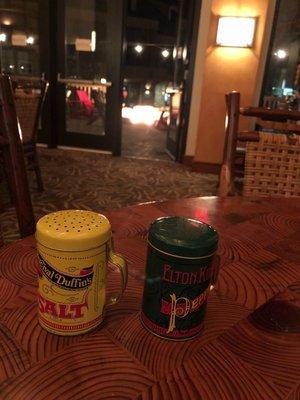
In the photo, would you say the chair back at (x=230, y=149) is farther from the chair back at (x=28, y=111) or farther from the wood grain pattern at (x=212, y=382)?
the chair back at (x=28, y=111)

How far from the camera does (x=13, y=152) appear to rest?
83 centimetres

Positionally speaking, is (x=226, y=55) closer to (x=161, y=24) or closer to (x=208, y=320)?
(x=208, y=320)

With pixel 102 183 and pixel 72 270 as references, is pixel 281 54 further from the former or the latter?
pixel 72 270

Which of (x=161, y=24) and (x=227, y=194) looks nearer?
(x=227, y=194)

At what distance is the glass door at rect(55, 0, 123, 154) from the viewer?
414 cm

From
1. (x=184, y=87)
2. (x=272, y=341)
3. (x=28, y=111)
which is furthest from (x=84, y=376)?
(x=184, y=87)

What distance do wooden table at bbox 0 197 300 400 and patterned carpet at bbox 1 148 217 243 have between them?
5.66 ft

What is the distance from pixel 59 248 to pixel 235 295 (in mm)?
303

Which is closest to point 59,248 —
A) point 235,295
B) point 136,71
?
point 235,295

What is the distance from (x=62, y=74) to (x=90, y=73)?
36 cm

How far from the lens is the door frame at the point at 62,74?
13.5ft

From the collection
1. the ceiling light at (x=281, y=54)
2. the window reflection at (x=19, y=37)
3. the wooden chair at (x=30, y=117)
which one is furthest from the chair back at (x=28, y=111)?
the ceiling light at (x=281, y=54)

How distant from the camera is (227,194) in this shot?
47.6 inches

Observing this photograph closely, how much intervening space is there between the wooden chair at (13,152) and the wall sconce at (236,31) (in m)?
3.21
